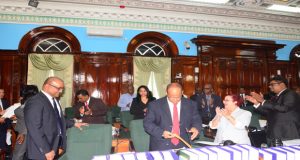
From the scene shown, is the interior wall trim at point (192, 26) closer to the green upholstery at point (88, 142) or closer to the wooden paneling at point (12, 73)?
the wooden paneling at point (12, 73)

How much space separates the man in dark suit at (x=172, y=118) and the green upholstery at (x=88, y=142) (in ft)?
1.65

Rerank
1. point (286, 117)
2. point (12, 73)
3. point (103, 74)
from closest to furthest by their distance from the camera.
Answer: point (286, 117)
point (12, 73)
point (103, 74)

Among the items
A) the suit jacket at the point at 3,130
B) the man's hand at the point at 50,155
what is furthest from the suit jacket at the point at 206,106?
the suit jacket at the point at 3,130

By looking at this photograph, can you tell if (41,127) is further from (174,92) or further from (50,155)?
(174,92)

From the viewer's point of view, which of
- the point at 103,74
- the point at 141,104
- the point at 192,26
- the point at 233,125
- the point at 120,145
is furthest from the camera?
the point at 192,26

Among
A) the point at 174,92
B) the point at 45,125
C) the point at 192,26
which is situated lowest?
the point at 45,125

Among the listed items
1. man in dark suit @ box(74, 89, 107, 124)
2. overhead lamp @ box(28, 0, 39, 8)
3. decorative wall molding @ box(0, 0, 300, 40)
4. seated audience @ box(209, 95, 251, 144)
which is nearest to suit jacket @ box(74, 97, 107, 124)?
man in dark suit @ box(74, 89, 107, 124)

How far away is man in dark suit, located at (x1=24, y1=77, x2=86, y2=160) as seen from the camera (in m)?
2.26

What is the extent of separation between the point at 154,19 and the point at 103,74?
2.25m

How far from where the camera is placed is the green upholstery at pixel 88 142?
2525mm

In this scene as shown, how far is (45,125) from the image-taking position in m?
2.34

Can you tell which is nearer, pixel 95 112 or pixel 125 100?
pixel 95 112

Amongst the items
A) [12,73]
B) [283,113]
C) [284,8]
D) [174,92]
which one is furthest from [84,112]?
[284,8]

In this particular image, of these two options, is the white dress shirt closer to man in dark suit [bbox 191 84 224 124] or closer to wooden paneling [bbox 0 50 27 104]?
man in dark suit [bbox 191 84 224 124]
